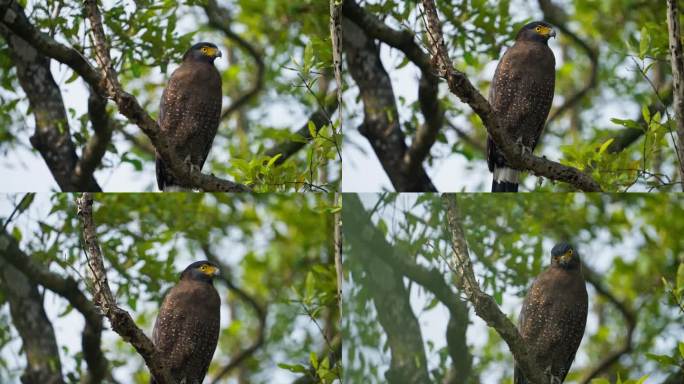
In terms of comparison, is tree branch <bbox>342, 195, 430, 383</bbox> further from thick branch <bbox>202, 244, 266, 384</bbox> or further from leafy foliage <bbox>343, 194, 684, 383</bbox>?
thick branch <bbox>202, 244, 266, 384</bbox>

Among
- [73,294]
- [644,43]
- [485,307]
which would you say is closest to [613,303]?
[485,307]

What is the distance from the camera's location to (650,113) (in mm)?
4043

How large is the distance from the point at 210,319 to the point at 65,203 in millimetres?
767

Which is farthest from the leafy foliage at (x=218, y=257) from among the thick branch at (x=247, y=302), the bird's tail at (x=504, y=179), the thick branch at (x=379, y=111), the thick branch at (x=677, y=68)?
the thick branch at (x=677, y=68)

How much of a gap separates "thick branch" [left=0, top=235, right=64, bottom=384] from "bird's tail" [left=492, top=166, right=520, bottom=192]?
185cm

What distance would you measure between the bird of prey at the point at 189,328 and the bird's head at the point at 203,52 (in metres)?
0.85

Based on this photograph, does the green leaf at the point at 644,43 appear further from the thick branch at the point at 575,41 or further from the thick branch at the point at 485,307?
the thick branch at the point at 485,307

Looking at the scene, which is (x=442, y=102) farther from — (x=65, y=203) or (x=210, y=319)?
(x=65, y=203)

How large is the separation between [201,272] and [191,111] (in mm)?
619

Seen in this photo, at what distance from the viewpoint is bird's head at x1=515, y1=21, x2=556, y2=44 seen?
3.84 metres

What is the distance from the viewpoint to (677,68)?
3.72 m

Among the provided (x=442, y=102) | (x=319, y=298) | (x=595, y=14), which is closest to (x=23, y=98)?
(x=319, y=298)

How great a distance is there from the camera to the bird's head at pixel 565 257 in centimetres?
379

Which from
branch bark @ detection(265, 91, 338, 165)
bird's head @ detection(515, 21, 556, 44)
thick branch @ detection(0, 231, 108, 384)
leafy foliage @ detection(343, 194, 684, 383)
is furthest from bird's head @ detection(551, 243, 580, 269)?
thick branch @ detection(0, 231, 108, 384)
